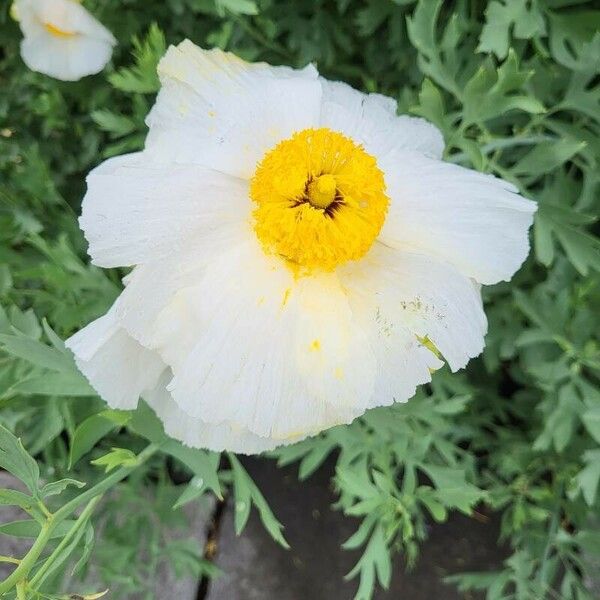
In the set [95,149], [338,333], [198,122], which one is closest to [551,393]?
[338,333]

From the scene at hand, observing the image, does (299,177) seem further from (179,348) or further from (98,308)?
(98,308)

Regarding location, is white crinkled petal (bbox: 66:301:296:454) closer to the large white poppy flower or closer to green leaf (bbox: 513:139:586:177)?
the large white poppy flower

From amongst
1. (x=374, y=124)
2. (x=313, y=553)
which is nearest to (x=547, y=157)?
(x=374, y=124)

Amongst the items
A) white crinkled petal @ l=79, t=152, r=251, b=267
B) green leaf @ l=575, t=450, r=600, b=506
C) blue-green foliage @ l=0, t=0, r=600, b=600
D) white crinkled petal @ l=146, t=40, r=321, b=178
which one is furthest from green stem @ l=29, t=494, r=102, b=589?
green leaf @ l=575, t=450, r=600, b=506

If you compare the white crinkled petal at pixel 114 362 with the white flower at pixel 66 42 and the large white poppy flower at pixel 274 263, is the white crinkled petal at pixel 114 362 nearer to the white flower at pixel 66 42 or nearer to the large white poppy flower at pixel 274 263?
the large white poppy flower at pixel 274 263

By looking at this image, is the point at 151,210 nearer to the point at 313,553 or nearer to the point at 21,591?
the point at 21,591

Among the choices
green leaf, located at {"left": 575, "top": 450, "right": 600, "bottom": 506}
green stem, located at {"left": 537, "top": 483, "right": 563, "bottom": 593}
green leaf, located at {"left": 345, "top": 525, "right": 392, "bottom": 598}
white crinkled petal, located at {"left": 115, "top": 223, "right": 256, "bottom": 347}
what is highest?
white crinkled petal, located at {"left": 115, "top": 223, "right": 256, "bottom": 347}

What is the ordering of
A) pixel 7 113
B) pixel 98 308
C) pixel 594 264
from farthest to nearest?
1. pixel 7 113
2. pixel 98 308
3. pixel 594 264
